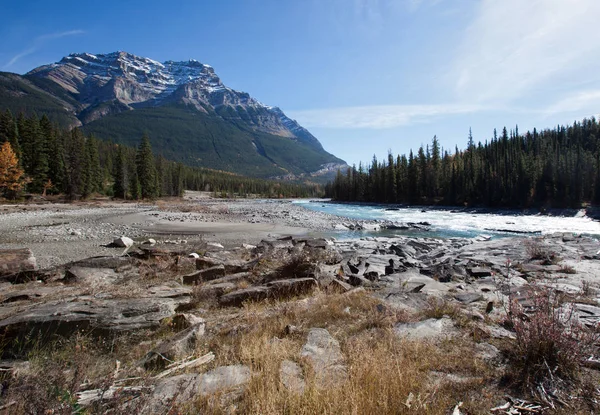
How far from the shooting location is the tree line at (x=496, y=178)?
58719 millimetres

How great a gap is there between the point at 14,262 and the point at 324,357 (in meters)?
11.9

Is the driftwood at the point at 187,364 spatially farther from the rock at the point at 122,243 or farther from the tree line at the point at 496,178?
the tree line at the point at 496,178

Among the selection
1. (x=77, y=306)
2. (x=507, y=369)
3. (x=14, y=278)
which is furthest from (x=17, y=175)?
(x=507, y=369)

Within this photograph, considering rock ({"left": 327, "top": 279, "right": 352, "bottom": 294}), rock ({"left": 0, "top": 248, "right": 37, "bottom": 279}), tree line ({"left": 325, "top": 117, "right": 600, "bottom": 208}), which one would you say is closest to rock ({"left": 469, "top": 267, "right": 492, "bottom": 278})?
rock ({"left": 327, "top": 279, "right": 352, "bottom": 294})

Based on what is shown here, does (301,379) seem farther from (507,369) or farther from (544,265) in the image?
(544,265)

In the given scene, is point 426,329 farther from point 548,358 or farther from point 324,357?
point 324,357

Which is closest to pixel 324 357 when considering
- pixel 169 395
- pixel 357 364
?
pixel 357 364

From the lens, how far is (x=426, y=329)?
5191 mm

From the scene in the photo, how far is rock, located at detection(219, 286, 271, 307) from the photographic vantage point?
7309 millimetres

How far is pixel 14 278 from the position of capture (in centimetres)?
933

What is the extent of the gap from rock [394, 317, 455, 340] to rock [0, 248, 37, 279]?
1237 centimetres

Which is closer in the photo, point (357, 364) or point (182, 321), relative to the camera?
point (357, 364)

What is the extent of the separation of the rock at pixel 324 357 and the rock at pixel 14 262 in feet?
35.8

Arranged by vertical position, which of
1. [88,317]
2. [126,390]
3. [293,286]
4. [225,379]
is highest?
[126,390]
